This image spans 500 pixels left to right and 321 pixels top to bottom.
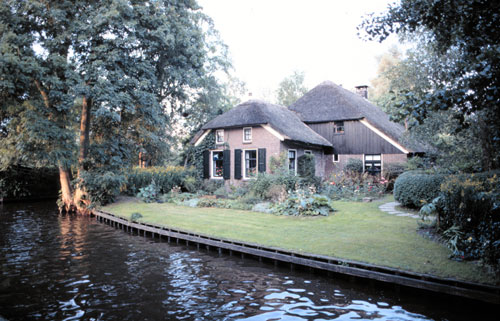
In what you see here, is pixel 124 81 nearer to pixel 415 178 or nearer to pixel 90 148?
pixel 90 148

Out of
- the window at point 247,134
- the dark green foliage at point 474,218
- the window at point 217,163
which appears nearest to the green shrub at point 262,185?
the window at point 247,134

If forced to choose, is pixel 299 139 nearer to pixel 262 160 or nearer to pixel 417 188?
pixel 262 160

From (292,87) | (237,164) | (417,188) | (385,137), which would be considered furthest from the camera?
(292,87)

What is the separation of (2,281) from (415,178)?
11544 millimetres

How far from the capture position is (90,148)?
1708cm

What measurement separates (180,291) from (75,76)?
1228 centimetres

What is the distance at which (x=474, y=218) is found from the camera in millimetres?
6211

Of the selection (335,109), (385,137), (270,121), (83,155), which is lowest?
(83,155)

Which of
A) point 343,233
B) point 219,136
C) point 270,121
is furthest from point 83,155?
point 343,233

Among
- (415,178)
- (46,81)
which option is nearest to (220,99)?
(46,81)

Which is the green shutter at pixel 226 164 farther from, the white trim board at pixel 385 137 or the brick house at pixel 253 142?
the white trim board at pixel 385 137

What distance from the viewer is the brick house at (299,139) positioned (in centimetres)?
1934

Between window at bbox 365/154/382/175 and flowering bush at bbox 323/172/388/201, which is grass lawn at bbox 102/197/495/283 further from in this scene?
window at bbox 365/154/382/175

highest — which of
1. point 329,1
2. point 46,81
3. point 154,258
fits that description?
point 329,1
